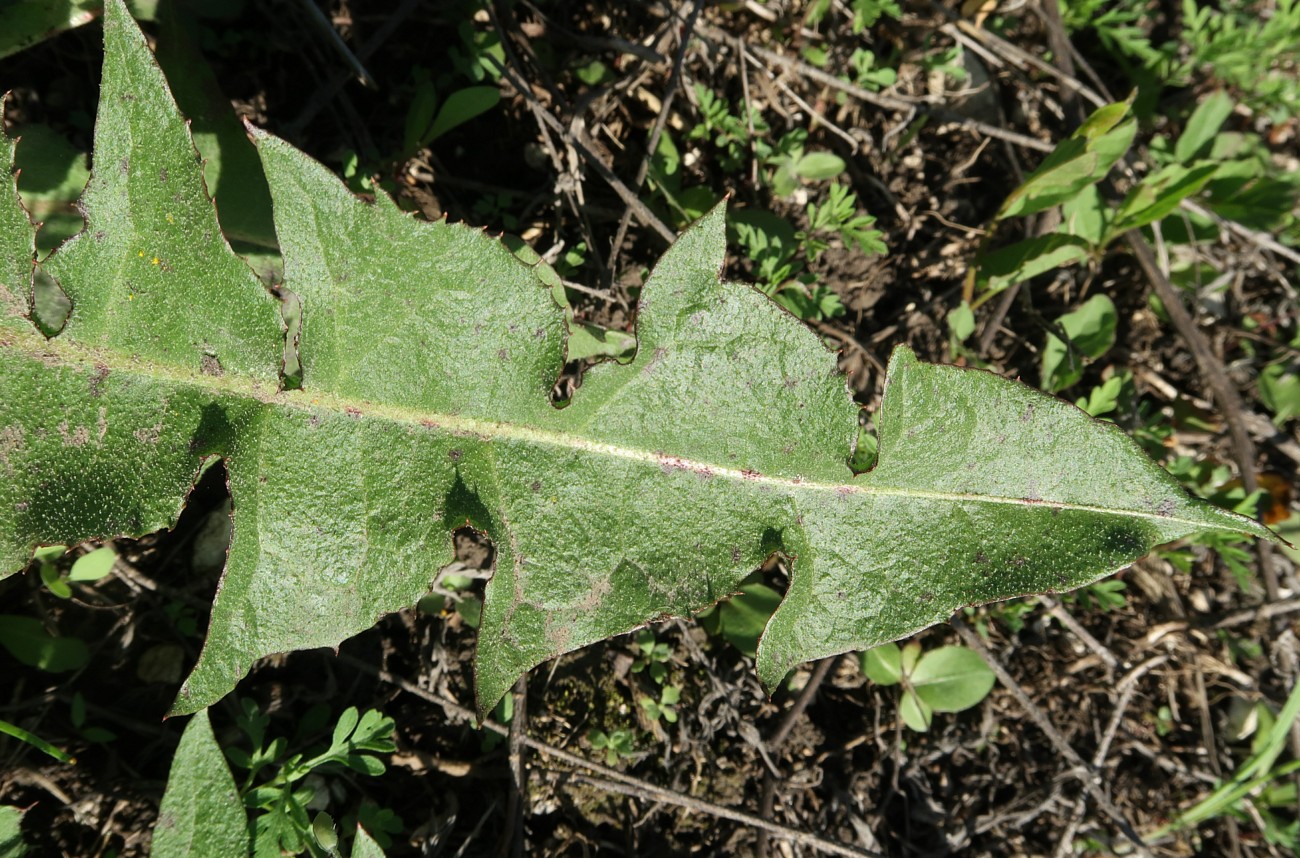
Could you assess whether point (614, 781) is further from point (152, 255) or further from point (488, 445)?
point (152, 255)

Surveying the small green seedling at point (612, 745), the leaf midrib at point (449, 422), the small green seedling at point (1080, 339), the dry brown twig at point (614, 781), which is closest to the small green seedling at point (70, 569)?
the dry brown twig at point (614, 781)

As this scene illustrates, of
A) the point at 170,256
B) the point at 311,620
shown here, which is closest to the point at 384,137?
the point at 170,256

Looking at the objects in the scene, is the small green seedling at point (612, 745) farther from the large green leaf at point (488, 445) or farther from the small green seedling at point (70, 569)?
the small green seedling at point (70, 569)

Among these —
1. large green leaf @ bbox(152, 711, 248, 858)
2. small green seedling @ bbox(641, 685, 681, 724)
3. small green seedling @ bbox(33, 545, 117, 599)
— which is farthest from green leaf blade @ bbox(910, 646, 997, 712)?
Answer: small green seedling @ bbox(33, 545, 117, 599)

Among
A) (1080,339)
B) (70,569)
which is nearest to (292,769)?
(70,569)

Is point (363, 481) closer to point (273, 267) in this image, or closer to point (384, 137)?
point (273, 267)
